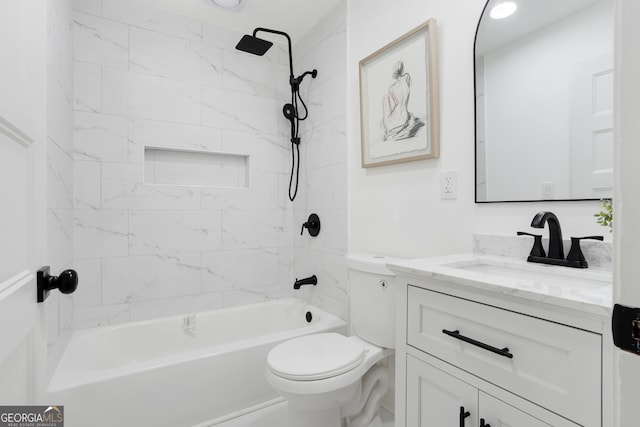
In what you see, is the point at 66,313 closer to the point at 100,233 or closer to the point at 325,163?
the point at 100,233

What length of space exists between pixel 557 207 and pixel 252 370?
60.9 inches

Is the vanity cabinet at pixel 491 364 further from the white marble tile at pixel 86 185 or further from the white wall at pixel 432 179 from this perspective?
the white marble tile at pixel 86 185

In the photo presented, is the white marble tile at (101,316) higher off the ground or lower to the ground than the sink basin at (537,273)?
lower

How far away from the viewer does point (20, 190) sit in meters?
0.65

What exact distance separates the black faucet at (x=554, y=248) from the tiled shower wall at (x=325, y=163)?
3.54ft

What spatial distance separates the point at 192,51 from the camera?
2.18 metres

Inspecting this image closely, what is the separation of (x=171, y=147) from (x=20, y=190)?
61.8 inches

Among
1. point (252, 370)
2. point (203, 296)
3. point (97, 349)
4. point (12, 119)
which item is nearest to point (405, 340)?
point (252, 370)

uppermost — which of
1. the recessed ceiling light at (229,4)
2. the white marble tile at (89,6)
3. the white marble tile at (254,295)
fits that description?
the recessed ceiling light at (229,4)

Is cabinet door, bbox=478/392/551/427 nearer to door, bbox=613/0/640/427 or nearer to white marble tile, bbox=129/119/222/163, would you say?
door, bbox=613/0/640/427

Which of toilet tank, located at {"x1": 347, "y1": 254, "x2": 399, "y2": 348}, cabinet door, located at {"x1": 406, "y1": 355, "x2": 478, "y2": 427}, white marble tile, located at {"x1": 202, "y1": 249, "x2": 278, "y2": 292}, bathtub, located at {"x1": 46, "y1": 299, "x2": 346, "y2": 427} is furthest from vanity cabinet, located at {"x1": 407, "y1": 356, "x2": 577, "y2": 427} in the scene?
white marble tile, located at {"x1": 202, "y1": 249, "x2": 278, "y2": 292}

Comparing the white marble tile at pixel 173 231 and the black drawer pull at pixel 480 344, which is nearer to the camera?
the black drawer pull at pixel 480 344

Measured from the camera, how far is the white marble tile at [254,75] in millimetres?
2314

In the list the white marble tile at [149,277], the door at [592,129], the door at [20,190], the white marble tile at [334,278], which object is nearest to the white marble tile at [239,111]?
the white marble tile at [149,277]
